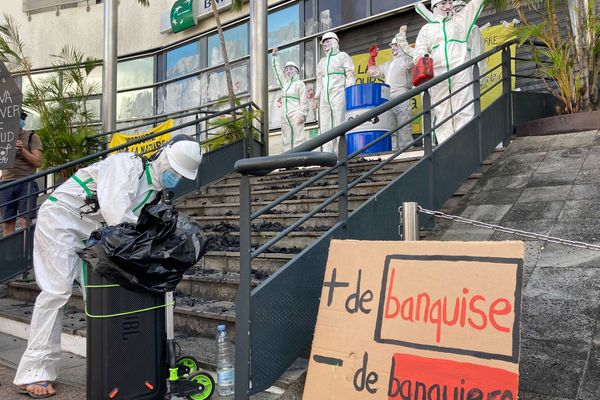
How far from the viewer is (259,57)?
1066cm

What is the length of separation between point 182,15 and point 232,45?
91.5 inches

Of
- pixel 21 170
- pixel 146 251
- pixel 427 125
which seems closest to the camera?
pixel 146 251

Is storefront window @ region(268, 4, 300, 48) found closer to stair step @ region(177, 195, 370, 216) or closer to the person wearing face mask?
stair step @ region(177, 195, 370, 216)

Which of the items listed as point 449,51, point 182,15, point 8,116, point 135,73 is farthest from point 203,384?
point 135,73

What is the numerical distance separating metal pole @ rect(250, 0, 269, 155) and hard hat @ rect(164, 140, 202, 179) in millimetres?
6961

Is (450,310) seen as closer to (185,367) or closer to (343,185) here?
(343,185)

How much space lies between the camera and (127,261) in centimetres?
278

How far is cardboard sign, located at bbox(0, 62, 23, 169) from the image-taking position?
5.50 m

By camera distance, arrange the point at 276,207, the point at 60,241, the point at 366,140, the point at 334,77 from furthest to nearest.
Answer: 1. the point at 334,77
2. the point at 366,140
3. the point at 276,207
4. the point at 60,241

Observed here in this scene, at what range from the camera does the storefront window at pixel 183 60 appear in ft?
51.4

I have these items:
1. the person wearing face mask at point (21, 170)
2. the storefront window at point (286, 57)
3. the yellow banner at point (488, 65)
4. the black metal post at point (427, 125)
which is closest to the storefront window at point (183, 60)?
the storefront window at point (286, 57)

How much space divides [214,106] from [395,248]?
12.3 metres

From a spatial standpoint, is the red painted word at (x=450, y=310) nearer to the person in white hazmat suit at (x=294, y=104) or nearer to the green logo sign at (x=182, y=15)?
the person in white hazmat suit at (x=294, y=104)

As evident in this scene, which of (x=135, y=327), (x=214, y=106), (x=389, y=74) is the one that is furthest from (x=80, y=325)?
(x=214, y=106)
